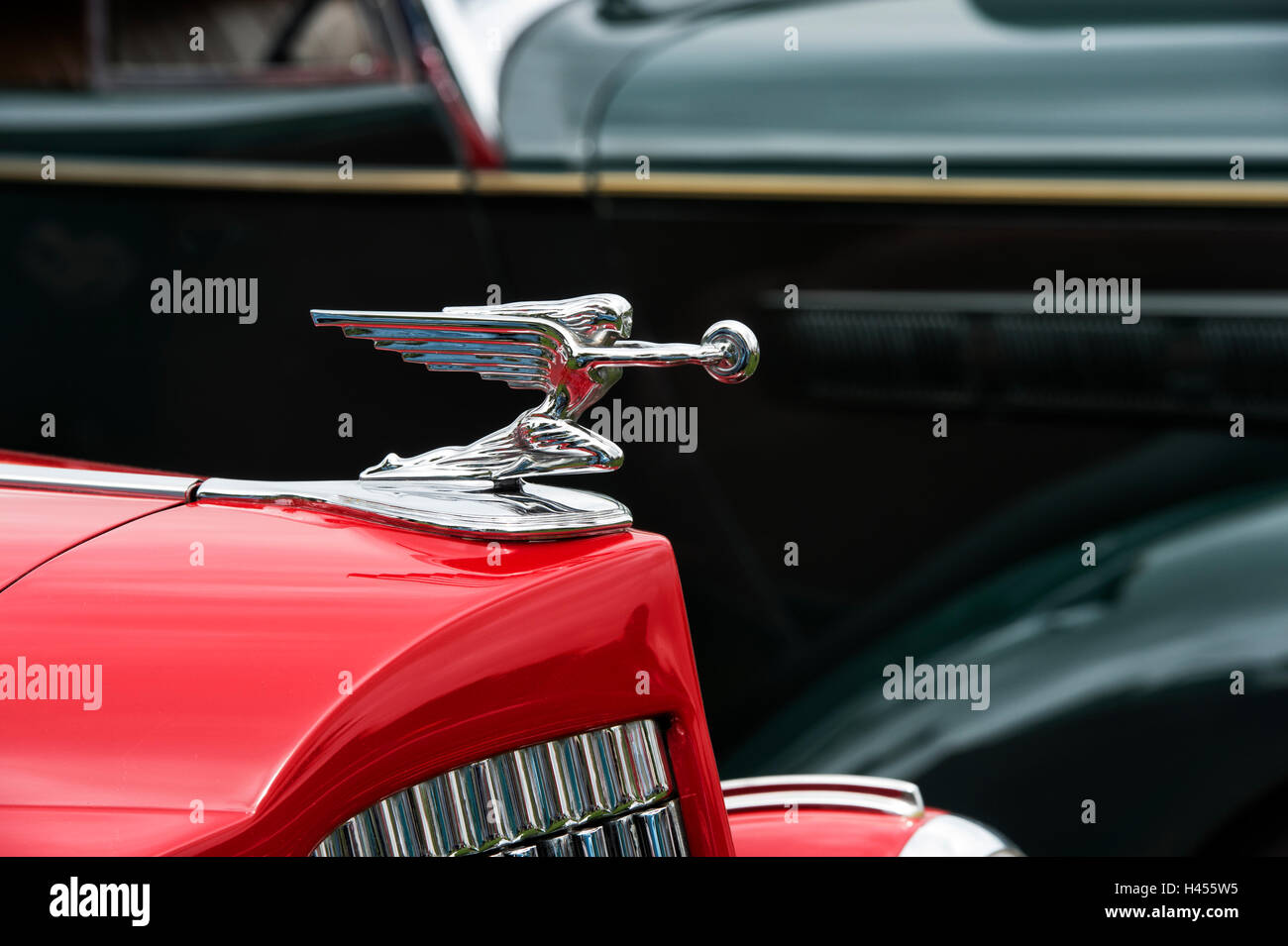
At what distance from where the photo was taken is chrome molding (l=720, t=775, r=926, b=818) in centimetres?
156

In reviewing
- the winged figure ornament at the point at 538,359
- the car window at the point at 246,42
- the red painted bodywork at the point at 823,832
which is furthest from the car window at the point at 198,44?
the red painted bodywork at the point at 823,832

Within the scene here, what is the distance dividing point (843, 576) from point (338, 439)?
105 cm

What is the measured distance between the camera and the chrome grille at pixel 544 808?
0.95 metres

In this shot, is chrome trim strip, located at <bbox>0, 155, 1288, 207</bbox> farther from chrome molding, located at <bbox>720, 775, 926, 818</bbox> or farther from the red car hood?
the red car hood

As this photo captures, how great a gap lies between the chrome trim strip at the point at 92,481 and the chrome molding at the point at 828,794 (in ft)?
2.42

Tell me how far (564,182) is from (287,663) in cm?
187

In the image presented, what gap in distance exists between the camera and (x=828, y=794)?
5.25 ft

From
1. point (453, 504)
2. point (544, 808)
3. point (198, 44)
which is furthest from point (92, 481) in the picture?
point (198, 44)

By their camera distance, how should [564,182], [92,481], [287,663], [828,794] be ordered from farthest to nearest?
[564,182] < [828,794] < [92,481] < [287,663]

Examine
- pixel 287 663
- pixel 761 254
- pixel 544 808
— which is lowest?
pixel 544 808

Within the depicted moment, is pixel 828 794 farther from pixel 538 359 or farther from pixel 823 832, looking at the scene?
pixel 538 359

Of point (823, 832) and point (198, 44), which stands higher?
point (198, 44)

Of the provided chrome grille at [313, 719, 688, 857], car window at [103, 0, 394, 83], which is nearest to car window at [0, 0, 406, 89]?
car window at [103, 0, 394, 83]
